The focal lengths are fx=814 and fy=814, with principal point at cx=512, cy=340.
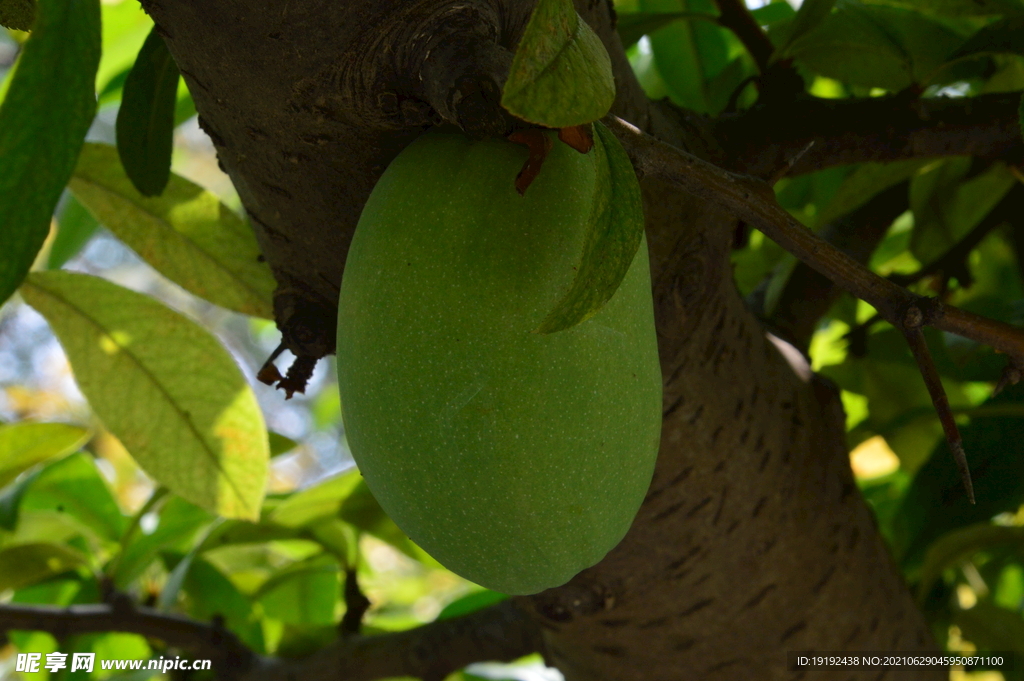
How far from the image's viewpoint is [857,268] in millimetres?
392

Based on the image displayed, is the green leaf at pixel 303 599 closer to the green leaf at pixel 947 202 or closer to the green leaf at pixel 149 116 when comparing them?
the green leaf at pixel 149 116

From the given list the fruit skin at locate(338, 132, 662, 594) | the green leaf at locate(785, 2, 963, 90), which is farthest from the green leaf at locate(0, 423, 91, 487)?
the green leaf at locate(785, 2, 963, 90)

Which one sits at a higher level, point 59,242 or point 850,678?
point 59,242

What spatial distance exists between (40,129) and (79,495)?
77cm

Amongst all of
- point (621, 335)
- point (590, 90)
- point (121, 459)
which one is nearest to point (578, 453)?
point (621, 335)

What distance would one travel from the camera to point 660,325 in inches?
20.6

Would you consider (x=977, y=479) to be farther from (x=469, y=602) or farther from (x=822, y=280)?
(x=469, y=602)

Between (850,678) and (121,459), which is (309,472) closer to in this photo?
(121,459)

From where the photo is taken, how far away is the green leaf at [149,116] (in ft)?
1.70

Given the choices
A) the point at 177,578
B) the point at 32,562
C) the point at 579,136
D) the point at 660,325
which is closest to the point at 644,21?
the point at 660,325

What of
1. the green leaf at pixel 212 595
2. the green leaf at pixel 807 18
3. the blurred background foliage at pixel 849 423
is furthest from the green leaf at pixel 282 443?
the green leaf at pixel 807 18

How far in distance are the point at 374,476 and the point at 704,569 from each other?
1.05ft

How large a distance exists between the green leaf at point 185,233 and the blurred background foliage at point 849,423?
6cm

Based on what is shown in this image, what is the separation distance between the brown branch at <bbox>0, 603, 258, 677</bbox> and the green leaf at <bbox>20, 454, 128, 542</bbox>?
162mm
